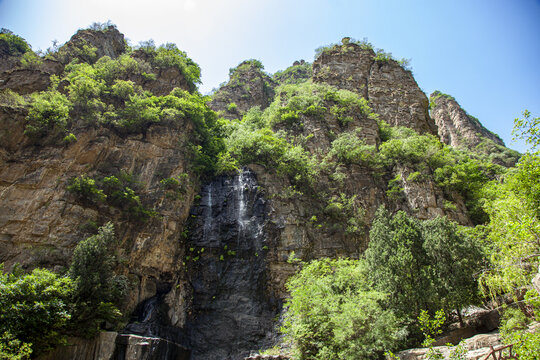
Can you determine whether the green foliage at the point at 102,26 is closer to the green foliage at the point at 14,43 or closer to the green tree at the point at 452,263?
the green foliage at the point at 14,43

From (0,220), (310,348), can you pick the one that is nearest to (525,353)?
(310,348)

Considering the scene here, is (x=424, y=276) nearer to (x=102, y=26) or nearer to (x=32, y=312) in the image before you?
(x=32, y=312)

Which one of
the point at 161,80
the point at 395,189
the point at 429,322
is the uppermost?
the point at 161,80

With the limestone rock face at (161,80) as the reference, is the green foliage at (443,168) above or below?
below

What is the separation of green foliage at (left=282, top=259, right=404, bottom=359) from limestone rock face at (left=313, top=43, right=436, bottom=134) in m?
24.0

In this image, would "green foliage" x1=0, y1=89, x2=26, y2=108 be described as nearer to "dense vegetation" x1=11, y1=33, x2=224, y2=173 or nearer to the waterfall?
"dense vegetation" x1=11, y1=33, x2=224, y2=173

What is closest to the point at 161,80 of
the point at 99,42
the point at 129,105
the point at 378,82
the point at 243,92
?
the point at 129,105

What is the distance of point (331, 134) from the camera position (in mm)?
29672

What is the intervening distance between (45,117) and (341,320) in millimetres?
21174

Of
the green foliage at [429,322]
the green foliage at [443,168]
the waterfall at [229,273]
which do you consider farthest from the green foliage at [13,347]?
the green foliage at [443,168]

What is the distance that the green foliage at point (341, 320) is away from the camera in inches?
485

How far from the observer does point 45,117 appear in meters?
20.1

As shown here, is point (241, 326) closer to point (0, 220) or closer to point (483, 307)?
point (483, 307)

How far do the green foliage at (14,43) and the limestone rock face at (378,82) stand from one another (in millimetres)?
30793
